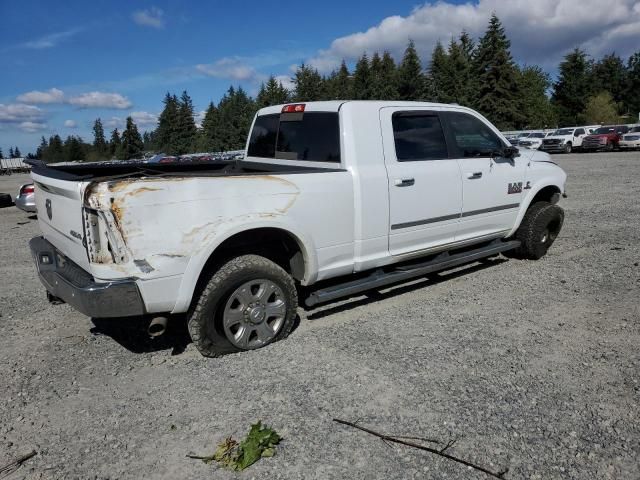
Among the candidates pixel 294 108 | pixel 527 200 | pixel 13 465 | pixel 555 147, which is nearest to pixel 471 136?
pixel 527 200

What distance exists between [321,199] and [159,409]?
1979mm

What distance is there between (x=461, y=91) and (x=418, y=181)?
56.3m

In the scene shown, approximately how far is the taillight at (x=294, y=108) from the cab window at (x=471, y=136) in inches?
61.1

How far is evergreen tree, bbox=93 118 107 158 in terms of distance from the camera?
378 ft

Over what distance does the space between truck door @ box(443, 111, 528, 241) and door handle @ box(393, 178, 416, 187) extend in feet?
2.63

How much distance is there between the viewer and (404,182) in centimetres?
464

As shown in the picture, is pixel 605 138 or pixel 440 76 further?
pixel 440 76

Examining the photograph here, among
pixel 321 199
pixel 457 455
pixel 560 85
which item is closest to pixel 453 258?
→ pixel 321 199

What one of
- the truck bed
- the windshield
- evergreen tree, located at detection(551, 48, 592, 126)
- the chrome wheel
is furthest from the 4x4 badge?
evergreen tree, located at detection(551, 48, 592, 126)

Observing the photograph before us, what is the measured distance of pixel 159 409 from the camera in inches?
129

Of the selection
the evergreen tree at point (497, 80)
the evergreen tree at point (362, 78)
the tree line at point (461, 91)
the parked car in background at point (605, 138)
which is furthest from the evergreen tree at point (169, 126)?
the parked car in background at point (605, 138)

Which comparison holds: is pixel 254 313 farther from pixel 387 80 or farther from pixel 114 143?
pixel 114 143

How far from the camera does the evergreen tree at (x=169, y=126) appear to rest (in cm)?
8469

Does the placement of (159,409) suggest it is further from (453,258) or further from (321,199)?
(453,258)
